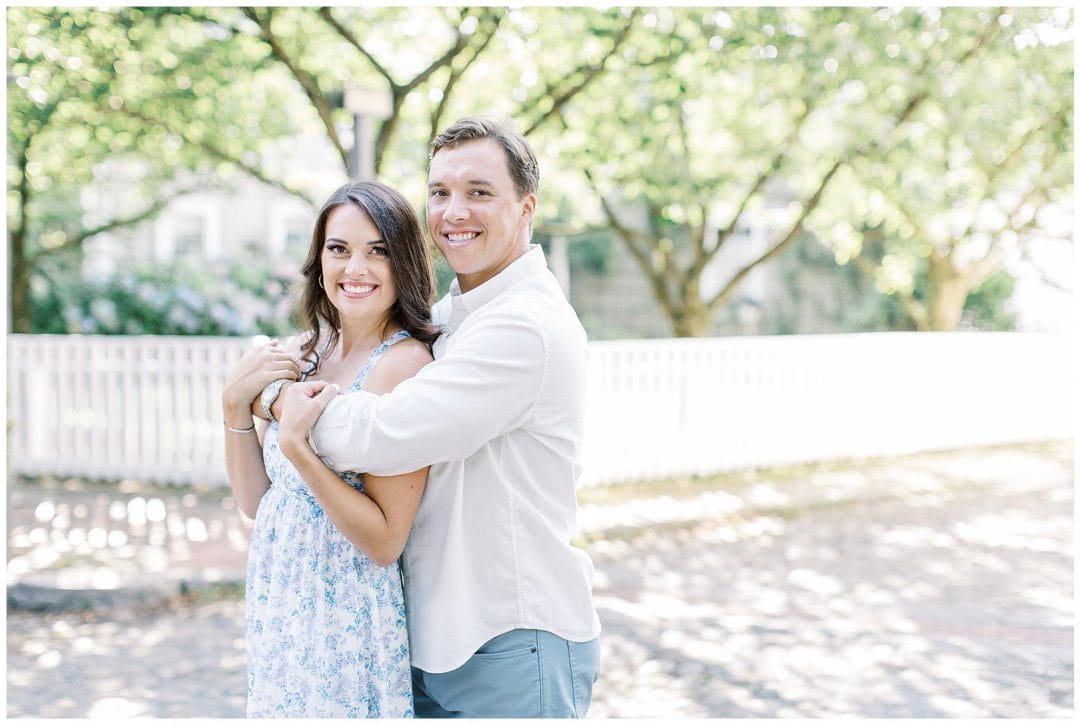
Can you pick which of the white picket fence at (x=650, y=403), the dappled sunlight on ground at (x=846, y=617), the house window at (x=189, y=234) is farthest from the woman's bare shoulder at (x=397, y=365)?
the house window at (x=189, y=234)

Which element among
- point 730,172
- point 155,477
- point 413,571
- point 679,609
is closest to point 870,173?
point 730,172

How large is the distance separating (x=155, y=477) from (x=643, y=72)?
20.2 feet

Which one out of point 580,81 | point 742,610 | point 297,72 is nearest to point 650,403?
point 580,81

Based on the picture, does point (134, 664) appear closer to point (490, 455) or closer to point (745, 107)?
point (490, 455)

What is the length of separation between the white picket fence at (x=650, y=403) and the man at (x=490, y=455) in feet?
22.6

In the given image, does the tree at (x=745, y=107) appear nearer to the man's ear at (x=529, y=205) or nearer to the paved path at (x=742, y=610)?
the paved path at (x=742, y=610)

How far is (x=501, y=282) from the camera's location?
223 cm

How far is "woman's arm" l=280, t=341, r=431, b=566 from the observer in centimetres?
202

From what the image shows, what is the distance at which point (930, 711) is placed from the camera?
14.9ft

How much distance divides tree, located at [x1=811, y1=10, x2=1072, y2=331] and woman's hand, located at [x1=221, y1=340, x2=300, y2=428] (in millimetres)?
9365

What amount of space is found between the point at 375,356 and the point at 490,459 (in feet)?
1.18

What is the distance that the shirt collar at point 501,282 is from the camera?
87.7 inches

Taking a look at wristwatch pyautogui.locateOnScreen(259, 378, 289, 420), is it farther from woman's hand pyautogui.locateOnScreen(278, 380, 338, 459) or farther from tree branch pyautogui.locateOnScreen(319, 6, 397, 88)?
tree branch pyautogui.locateOnScreen(319, 6, 397, 88)

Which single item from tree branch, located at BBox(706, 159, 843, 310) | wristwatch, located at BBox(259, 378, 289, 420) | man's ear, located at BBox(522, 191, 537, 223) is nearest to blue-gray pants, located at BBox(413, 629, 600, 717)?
wristwatch, located at BBox(259, 378, 289, 420)
